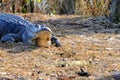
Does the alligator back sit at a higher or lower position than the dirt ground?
higher

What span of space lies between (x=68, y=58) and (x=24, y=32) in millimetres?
1396

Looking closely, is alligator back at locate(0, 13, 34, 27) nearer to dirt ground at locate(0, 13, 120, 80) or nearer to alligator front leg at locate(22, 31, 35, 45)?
alligator front leg at locate(22, 31, 35, 45)

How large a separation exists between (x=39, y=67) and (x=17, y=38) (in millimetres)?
1806

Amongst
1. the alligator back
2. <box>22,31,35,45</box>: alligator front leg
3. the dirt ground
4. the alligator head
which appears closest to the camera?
the dirt ground

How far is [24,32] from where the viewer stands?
7.13 m

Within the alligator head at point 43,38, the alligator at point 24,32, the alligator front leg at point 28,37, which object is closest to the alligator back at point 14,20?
the alligator at point 24,32

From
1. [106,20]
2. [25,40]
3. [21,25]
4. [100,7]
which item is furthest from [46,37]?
[100,7]

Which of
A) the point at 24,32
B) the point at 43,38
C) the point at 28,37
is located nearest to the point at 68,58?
the point at 43,38

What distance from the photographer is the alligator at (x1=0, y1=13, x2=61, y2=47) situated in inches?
259

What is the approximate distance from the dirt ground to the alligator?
0.40ft

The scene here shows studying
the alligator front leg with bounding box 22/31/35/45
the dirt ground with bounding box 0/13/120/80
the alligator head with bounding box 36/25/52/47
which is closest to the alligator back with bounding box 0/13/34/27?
the alligator front leg with bounding box 22/31/35/45

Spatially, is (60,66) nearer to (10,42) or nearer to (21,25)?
(10,42)

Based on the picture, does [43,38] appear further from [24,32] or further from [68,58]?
[68,58]

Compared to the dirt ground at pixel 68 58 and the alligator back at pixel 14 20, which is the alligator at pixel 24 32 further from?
the dirt ground at pixel 68 58
